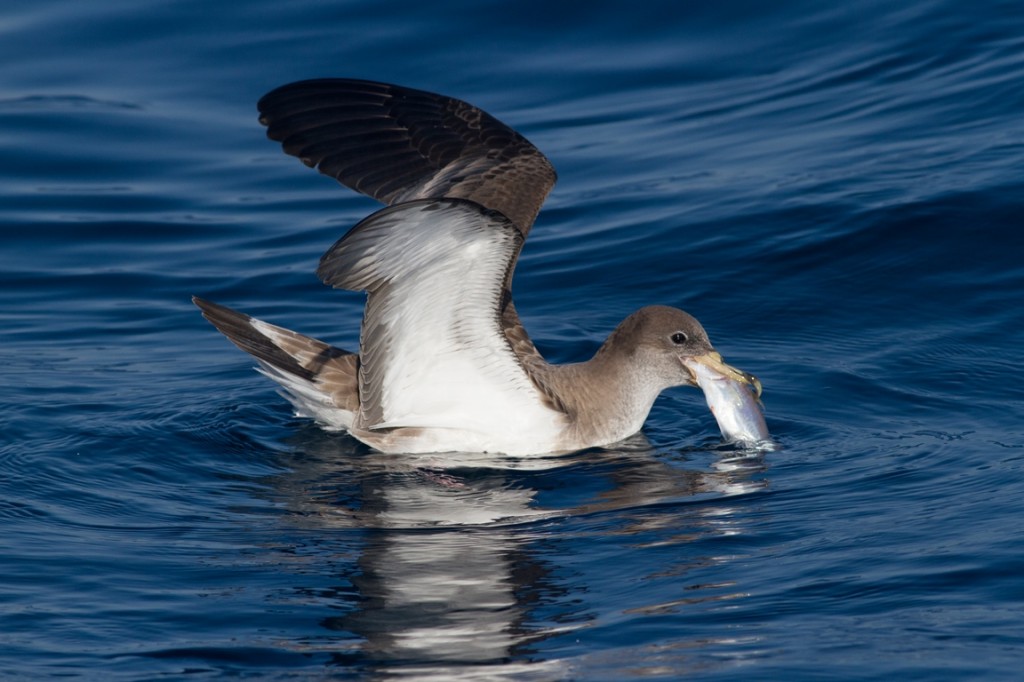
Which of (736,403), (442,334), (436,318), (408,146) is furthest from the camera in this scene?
(408,146)

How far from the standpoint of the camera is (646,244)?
35.9 ft

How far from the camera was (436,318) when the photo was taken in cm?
702

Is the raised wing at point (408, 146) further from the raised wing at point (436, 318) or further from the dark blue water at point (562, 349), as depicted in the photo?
the dark blue water at point (562, 349)

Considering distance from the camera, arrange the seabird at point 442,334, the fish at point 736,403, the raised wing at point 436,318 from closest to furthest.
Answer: the raised wing at point 436,318, the seabird at point 442,334, the fish at point 736,403

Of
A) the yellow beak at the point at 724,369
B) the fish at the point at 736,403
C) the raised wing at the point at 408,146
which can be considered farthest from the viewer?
the raised wing at the point at 408,146

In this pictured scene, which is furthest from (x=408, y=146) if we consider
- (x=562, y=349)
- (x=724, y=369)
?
(x=724, y=369)

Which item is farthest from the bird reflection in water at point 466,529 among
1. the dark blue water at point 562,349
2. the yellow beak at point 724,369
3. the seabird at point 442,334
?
the yellow beak at point 724,369

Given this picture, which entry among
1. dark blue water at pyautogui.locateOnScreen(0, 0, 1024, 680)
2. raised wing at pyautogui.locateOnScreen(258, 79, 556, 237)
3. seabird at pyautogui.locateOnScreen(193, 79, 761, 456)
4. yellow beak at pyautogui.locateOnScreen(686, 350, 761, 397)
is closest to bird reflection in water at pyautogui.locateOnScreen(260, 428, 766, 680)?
dark blue water at pyautogui.locateOnScreen(0, 0, 1024, 680)

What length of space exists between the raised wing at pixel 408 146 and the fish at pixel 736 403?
1.32 metres

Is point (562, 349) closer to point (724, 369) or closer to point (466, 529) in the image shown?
point (724, 369)

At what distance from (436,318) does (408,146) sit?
1.89 metres

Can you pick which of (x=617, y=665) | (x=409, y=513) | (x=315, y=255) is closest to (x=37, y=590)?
(x=409, y=513)

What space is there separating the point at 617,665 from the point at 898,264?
5.69 metres

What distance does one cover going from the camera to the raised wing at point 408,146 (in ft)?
26.8
